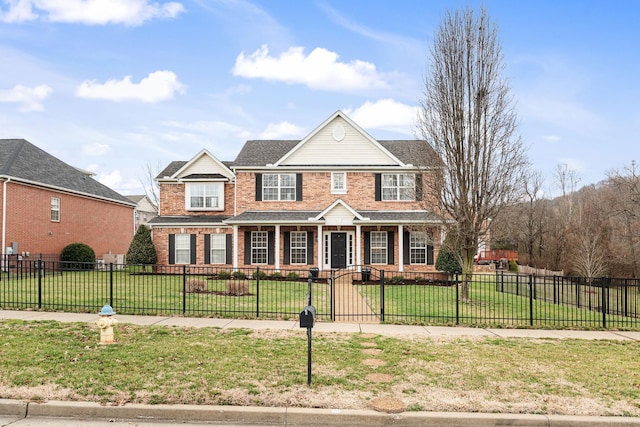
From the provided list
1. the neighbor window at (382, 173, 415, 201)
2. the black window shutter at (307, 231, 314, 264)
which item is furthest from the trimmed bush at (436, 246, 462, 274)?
the black window shutter at (307, 231, 314, 264)

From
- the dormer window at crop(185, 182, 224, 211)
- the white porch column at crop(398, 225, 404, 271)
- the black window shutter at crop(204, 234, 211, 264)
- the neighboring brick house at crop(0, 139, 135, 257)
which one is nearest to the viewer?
the neighboring brick house at crop(0, 139, 135, 257)

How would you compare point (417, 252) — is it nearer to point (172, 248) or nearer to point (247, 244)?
point (247, 244)

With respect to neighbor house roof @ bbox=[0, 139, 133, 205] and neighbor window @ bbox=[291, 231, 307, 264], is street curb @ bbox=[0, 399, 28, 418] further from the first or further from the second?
neighbor house roof @ bbox=[0, 139, 133, 205]

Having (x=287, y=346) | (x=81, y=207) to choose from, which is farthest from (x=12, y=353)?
(x=81, y=207)

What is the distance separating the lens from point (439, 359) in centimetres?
823

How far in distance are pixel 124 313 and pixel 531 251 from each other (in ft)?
143

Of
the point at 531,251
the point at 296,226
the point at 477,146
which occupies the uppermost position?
the point at 477,146

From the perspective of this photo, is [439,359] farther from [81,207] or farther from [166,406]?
[81,207]

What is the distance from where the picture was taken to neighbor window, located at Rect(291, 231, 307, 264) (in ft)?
85.3

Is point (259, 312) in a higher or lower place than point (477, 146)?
lower

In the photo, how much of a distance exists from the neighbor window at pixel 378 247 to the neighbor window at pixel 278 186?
16.3 ft

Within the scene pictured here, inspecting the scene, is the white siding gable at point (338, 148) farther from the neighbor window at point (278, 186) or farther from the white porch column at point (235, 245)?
the white porch column at point (235, 245)

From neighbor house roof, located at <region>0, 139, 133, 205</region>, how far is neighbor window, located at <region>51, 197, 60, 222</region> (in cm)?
77

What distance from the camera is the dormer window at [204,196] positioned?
91.6 ft
